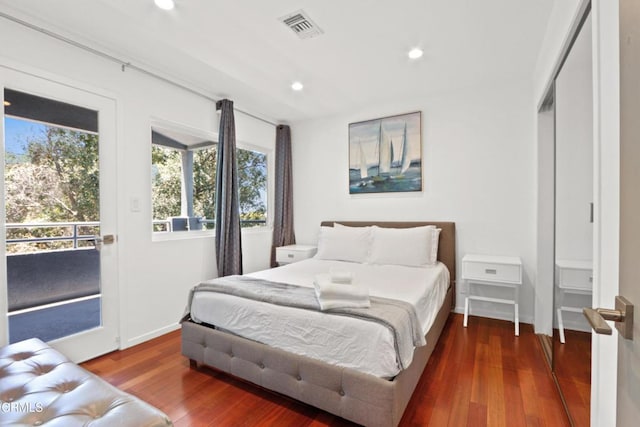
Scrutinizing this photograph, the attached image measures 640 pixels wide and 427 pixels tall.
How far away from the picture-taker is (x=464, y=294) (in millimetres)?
3314

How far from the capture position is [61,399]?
1177 millimetres

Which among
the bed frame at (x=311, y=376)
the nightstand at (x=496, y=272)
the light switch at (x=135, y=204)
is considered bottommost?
the bed frame at (x=311, y=376)

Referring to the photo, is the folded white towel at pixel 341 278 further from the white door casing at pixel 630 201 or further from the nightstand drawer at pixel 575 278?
the white door casing at pixel 630 201

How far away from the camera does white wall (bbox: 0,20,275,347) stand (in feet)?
7.19

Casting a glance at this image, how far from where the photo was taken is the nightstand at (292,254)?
3.90m

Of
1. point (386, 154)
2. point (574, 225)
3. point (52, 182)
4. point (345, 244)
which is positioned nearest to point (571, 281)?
point (574, 225)

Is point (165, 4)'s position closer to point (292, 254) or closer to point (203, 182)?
point (203, 182)

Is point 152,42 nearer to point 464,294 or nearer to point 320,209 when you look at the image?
point 320,209

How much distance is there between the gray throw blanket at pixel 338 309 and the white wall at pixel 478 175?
1953 mm

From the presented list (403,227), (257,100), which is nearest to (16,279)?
(257,100)

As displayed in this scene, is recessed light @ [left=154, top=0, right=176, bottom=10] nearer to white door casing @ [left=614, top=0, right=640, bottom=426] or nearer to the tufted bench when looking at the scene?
the tufted bench

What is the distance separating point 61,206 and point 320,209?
9.38ft

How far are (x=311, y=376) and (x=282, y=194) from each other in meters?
2.99

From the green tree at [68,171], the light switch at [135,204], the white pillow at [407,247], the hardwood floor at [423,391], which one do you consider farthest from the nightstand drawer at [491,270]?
the green tree at [68,171]
